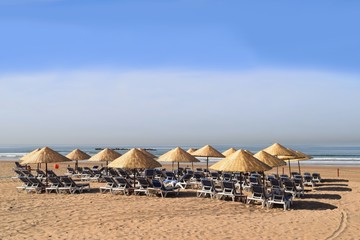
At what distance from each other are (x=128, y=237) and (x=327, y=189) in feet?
32.7

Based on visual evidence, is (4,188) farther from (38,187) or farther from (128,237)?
(128,237)

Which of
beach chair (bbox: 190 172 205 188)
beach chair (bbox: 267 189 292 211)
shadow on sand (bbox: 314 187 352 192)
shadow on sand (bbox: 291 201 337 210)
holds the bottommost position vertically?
shadow on sand (bbox: 291 201 337 210)

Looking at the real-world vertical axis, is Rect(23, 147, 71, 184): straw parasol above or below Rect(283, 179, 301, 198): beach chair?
above

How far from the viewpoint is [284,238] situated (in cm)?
700

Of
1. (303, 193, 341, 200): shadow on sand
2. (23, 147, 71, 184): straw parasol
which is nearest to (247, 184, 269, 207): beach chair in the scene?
(303, 193, 341, 200): shadow on sand

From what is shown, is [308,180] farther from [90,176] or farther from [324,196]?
[90,176]

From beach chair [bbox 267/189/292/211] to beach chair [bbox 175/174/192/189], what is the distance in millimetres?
4044

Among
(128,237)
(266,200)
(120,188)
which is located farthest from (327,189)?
(128,237)

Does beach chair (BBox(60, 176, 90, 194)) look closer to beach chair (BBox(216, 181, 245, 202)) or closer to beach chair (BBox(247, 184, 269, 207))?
beach chair (BBox(216, 181, 245, 202))

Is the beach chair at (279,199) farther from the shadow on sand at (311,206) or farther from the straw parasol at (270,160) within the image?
the straw parasol at (270,160)

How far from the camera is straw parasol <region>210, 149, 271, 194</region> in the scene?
34.7 feet

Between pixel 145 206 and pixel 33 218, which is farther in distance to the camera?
pixel 145 206

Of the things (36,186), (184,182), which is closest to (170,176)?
(184,182)

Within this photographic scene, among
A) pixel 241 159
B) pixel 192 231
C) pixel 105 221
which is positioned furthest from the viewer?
pixel 241 159
